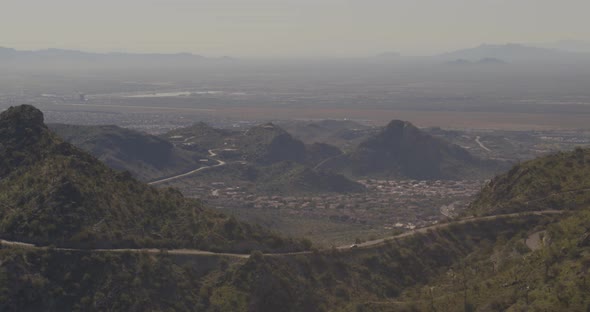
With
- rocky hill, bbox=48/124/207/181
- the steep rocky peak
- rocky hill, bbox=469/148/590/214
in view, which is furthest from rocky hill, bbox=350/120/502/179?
the steep rocky peak

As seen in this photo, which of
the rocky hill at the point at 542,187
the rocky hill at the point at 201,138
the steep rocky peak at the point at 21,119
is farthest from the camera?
the rocky hill at the point at 201,138

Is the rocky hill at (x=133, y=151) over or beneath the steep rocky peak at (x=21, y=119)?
beneath

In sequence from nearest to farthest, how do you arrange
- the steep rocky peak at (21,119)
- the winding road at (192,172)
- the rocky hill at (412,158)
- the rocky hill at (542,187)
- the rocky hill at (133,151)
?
1. the rocky hill at (542,187)
2. the steep rocky peak at (21,119)
3. the winding road at (192,172)
4. the rocky hill at (133,151)
5. the rocky hill at (412,158)

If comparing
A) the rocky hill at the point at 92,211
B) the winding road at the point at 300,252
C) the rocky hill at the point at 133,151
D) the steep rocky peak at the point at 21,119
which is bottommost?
the rocky hill at the point at 133,151

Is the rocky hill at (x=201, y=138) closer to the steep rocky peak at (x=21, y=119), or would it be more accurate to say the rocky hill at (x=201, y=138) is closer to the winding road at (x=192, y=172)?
the winding road at (x=192, y=172)

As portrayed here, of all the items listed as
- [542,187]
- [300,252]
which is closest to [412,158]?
[542,187]

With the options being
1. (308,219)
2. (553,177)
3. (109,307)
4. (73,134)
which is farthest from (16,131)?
(73,134)

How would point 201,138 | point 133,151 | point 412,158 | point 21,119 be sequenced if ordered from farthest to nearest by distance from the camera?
1. point 201,138
2. point 412,158
3. point 133,151
4. point 21,119

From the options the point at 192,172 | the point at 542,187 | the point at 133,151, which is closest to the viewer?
the point at 542,187

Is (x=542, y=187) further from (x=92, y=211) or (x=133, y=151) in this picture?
(x=133, y=151)

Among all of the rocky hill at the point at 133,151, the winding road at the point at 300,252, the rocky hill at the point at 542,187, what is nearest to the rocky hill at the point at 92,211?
the winding road at the point at 300,252
